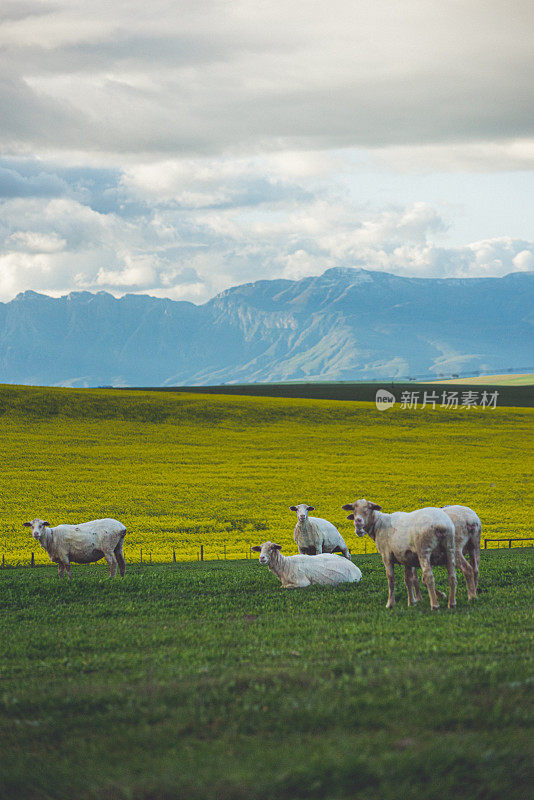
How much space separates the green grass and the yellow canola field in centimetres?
1950

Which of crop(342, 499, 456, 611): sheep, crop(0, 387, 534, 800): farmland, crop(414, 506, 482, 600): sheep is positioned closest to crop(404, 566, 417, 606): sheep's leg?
crop(342, 499, 456, 611): sheep

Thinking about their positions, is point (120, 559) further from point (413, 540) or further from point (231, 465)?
point (231, 465)

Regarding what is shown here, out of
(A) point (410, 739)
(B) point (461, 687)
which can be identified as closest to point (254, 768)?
(A) point (410, 739)

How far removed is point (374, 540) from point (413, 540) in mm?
1375

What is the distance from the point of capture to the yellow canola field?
4231 cm

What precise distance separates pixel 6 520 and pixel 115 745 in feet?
117

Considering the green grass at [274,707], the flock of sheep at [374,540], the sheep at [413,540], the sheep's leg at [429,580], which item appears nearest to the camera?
the green grass at [274,707]

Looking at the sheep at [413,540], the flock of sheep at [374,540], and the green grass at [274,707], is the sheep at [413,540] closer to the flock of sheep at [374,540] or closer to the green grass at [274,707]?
the flock of sheep at [374,540]

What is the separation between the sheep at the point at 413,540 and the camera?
712 inches

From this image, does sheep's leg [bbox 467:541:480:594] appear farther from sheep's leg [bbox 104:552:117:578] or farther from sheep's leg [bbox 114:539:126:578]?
sheep's leg [bbox 104:552:117:578]

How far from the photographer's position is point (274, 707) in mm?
9352

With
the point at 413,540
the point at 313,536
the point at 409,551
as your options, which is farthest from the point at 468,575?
the point at 313,536

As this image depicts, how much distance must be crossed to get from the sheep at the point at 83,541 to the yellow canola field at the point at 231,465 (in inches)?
264

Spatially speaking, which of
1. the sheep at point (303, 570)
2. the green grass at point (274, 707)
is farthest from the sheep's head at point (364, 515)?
the sheep at point (303, 570)
